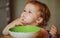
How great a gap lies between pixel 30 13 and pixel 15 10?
0.32 feet

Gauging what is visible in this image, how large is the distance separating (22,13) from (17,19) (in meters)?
0.05

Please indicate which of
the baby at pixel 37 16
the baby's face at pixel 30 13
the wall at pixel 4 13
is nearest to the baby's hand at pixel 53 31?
the baby at pixel 37 16

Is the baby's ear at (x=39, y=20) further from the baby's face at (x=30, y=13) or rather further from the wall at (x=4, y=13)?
the wall at (x=4, y=13)

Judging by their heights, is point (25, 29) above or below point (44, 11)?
below

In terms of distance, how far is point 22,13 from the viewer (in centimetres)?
108

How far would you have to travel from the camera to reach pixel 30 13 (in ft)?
3.49

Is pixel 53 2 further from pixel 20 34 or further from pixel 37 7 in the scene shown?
pixel 20 34

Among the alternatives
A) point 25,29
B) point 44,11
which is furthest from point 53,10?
point 25,29

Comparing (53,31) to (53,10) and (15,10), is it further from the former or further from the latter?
(15,10)

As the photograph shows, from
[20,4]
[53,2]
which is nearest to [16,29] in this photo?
[20,4]

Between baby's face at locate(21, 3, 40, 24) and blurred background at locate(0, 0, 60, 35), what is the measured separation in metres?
0.03

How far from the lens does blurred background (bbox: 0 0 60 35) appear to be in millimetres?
1058

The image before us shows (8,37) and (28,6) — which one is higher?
(28,6)

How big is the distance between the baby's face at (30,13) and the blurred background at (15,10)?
0.10 ft
